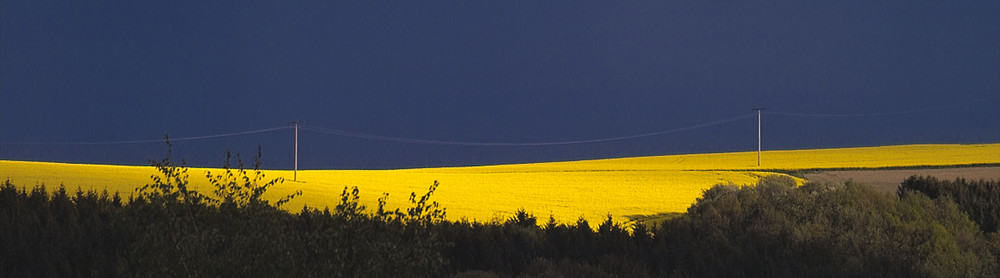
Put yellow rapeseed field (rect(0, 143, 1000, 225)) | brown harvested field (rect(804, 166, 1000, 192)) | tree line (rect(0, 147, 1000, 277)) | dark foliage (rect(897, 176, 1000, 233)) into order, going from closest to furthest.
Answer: tree line (rect(0, 147, 1000, 277))
dark foliage (rect(897, 176, 1000, 233))
yellow rapeseed field (rect(0, 143, 1000, 225))
brown harvested field (rect(804, 166, 1000, 192))

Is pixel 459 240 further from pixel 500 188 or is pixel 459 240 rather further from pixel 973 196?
pixel 500 188

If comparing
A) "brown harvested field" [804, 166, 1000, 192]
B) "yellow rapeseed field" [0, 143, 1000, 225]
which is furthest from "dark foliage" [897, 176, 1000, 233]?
"brown harvested field" [804, 166, 1000, 192]

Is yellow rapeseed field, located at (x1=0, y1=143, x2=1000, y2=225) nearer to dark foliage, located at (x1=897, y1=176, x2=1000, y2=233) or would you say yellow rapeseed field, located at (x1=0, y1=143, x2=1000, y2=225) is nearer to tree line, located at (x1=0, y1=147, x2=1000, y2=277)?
dark foliage, located at (x1=897, y1=176, x2=1000, y2=233)

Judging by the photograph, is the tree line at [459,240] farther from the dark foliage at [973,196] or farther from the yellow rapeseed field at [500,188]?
the yellow rapeseed field at [500,188]

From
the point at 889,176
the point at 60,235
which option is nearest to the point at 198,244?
the point at 60,235

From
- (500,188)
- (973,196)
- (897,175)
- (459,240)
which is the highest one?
(897,175)

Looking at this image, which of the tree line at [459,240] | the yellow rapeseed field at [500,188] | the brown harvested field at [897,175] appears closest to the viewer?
the tree line at [459,240]

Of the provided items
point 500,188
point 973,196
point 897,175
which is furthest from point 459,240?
point 897,175

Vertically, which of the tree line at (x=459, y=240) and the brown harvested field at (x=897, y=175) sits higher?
the brown harvested field at (x=897, y=175)

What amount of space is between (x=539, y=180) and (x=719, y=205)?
2587 centimetres

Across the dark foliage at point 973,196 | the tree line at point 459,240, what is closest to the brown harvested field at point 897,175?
the dark foliage at point 973,196

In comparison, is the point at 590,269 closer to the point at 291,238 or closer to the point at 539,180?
the point at 291,238

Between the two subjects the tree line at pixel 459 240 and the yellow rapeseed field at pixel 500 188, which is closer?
the tree line at pixel 459 240

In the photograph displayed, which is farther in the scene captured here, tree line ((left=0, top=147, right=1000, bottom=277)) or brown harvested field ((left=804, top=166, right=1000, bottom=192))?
brown harvested field ((left=804, top=166, right=1000, bottom=192))
